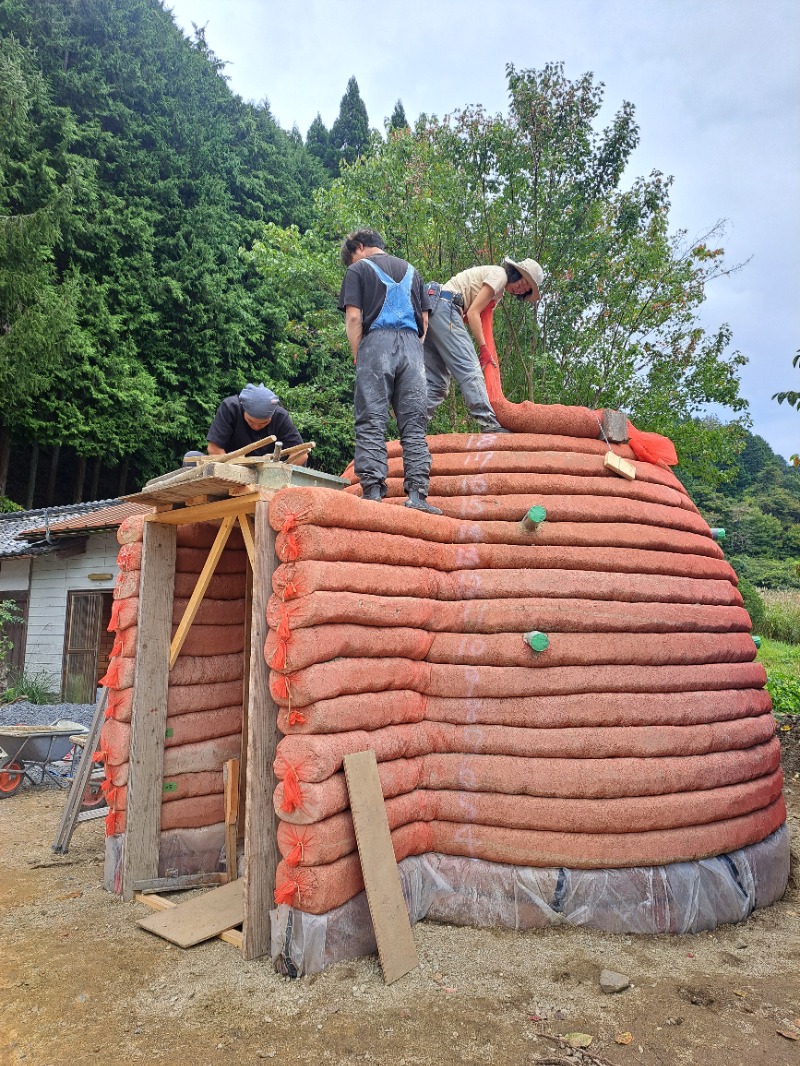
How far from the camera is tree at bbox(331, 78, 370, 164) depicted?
31844mm

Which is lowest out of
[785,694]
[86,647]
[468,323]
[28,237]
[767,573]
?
[785,694]

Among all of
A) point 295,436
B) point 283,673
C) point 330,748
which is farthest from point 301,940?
point 295,436

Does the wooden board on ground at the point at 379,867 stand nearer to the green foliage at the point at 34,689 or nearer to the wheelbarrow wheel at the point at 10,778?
the wheelbarrow wheel at the point at 10,778

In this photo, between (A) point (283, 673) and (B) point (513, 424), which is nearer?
(A) point (283, 673)

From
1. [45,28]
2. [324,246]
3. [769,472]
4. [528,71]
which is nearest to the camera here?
[528,71]

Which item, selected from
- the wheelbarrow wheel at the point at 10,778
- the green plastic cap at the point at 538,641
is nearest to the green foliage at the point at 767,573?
the wheelbarrow wheel at the point at 10,778

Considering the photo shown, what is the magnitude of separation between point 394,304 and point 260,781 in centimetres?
304

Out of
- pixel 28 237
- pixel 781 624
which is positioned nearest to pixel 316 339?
pixel 28 237

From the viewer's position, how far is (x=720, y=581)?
5266mm

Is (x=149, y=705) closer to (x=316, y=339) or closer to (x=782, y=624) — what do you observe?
(x=316, y=339)

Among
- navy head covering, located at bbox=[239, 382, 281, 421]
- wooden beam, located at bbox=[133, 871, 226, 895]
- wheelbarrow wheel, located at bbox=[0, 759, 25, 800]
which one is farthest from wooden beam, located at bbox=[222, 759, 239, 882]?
wheelbarrow wheel, located at bbox=[0, 759, 25, 800]

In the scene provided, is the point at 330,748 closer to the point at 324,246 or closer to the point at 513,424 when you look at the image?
the point at 513,424

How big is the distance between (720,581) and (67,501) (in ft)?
71.3

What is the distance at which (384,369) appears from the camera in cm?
472
